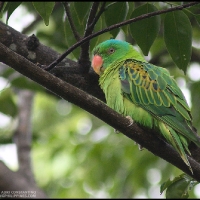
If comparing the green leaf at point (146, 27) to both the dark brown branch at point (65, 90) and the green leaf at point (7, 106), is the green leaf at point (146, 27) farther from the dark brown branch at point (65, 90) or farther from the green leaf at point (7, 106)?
the green leaf at point (7, 106)

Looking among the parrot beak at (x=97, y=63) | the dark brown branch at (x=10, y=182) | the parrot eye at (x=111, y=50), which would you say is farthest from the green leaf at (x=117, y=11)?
the dark brown branch at (x=10, y=182)

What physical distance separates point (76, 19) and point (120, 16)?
1.42 feet

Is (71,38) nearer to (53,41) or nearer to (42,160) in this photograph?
(53,41)

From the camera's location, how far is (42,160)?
684 centimetres

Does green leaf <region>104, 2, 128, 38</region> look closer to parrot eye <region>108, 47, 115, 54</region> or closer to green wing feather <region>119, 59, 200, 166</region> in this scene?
green wing feather <region>119, 59, 200, 166</region>

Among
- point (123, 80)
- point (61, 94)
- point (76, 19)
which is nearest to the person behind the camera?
point (61, 94)

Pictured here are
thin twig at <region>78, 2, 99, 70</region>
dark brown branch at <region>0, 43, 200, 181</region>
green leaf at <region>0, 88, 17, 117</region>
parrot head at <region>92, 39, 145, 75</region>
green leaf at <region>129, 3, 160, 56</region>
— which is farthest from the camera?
green leaf at <region>0, 88, 17, 117</region>

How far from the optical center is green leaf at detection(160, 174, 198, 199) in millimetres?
3262

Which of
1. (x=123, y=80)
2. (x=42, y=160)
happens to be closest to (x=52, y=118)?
(x=42, y=160)

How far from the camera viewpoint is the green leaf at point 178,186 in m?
3.26

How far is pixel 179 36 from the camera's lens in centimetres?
318

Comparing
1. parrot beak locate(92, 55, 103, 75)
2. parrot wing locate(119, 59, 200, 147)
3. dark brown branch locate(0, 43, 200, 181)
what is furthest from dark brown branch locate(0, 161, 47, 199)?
parrot beak locate(92, 55, 103, 75)

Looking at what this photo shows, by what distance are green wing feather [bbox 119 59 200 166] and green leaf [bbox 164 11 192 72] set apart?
1.39 ft

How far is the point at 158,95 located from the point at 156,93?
1.2 inches
